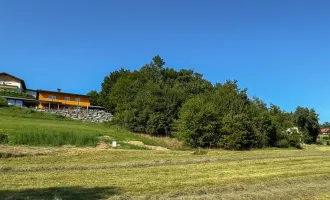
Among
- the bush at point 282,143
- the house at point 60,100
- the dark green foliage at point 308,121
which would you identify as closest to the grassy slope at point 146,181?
the bush at point 282,143

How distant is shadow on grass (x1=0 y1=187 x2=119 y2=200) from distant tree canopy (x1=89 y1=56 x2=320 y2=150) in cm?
2601

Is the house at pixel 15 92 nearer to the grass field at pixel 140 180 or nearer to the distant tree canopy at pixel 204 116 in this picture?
the distant tree canopy at pixel 204 116

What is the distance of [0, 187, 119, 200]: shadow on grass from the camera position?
903cm

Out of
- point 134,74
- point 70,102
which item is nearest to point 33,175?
point 134,74

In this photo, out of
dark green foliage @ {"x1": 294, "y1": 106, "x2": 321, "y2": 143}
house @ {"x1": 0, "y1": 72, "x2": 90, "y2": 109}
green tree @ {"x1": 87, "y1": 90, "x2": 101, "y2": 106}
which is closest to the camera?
house @ {"x1": 0, "y1": 72, "x2": 90, "y2": 109}

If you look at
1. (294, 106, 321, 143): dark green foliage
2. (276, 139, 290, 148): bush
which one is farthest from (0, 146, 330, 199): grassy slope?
(294, 106, 321, 143): dark green foliage

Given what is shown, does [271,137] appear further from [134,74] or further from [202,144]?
[134,74]

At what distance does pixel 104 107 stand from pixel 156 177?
6690 cm

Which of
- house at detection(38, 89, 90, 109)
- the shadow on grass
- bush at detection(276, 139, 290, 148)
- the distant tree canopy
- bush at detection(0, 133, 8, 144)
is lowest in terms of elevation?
the shadow on grass

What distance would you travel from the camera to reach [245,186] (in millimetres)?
11438

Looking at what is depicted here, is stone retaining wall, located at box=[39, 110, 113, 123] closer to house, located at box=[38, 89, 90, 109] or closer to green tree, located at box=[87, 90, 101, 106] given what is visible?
house, located at box=[38, 89, 90, 109]

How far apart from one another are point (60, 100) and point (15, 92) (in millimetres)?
11633

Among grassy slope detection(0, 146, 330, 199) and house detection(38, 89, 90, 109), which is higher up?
house detection(38, 89, 90, 109)

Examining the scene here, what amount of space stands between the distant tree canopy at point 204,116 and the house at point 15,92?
17703 millimetres
